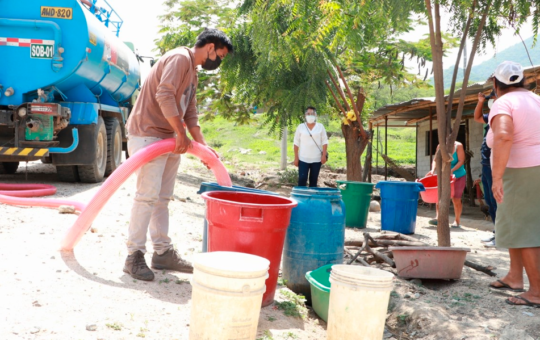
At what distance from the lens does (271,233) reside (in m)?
3.36

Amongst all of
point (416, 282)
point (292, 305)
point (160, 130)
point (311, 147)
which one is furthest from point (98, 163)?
point (416, 282)

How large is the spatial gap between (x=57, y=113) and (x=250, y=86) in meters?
5.21

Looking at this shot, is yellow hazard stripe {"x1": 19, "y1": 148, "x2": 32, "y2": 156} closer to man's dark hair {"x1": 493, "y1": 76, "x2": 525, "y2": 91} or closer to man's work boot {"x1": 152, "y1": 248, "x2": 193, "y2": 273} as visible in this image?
man's work boot {"x1": 152, "y1": 248, "x2": 193, "y2": 273}

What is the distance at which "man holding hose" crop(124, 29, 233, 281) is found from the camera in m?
3.70

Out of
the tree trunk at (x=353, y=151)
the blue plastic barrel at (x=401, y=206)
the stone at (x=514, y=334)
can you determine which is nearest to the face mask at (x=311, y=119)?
the blue plastic barrel at (x=401, y=206)

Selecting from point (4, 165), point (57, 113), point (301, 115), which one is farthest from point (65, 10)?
point (301, 115)

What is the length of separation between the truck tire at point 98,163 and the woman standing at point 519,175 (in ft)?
20.1

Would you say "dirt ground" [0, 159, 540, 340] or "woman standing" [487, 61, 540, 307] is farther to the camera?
"woman standing" [487, 61, 540, 307]

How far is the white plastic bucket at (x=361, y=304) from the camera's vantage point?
2.82 m

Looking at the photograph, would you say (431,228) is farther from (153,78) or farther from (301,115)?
(153,78)

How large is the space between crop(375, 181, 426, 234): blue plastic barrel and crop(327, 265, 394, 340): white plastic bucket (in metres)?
4.53

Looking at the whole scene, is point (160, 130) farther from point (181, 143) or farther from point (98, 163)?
point (98, 163)

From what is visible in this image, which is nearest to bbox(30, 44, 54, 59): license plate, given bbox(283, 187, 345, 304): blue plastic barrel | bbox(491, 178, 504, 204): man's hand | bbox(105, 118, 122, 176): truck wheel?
bbox(105, 118, 122, 176): truck wheel

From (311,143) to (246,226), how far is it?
5.12 m
